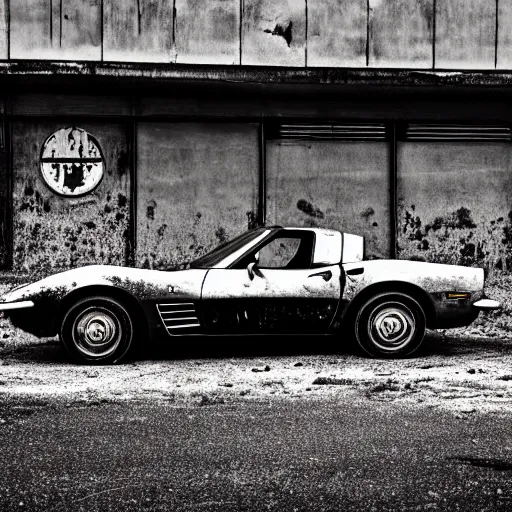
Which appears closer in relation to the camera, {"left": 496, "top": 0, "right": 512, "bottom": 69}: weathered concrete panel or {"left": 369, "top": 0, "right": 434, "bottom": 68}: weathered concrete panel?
{"left": 369, "top": 0, "right": 434, "bottom": 68}: weathered concrete panel

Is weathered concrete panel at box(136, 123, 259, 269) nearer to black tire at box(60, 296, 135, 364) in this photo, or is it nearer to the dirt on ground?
the dirt on ground

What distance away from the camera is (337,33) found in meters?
12.9

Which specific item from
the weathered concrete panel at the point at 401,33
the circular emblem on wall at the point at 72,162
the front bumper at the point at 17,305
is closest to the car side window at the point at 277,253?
the circular emblem on wall at the point at 72,162

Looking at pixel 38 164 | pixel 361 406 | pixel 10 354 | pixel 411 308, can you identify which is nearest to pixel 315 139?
pixel 38 164

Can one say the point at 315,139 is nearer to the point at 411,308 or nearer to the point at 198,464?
the point at 411,308

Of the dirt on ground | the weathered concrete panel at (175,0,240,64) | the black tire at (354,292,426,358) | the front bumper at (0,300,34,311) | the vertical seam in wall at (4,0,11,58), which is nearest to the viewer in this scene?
the dirt on ground

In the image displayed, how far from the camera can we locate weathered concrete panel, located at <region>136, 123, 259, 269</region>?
41.9 ft

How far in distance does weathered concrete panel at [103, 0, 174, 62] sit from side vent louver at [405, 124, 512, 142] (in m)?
3.76

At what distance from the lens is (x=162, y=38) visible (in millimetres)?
12680

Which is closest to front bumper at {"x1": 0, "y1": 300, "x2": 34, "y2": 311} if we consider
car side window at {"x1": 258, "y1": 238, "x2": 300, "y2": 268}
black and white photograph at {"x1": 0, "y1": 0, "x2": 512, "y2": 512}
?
black and white photograph at {"x1": 0, "y1": 0, "x2": 512, "y2": 512}

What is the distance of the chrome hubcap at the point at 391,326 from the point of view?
8.30m

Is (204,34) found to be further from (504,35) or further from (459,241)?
(459,241)

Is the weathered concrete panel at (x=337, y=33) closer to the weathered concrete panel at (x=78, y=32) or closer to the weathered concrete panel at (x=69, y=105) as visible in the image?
the weathered concrete panel at (x=69, y=105)

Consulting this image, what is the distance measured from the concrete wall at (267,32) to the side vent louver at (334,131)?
88 centimetres
